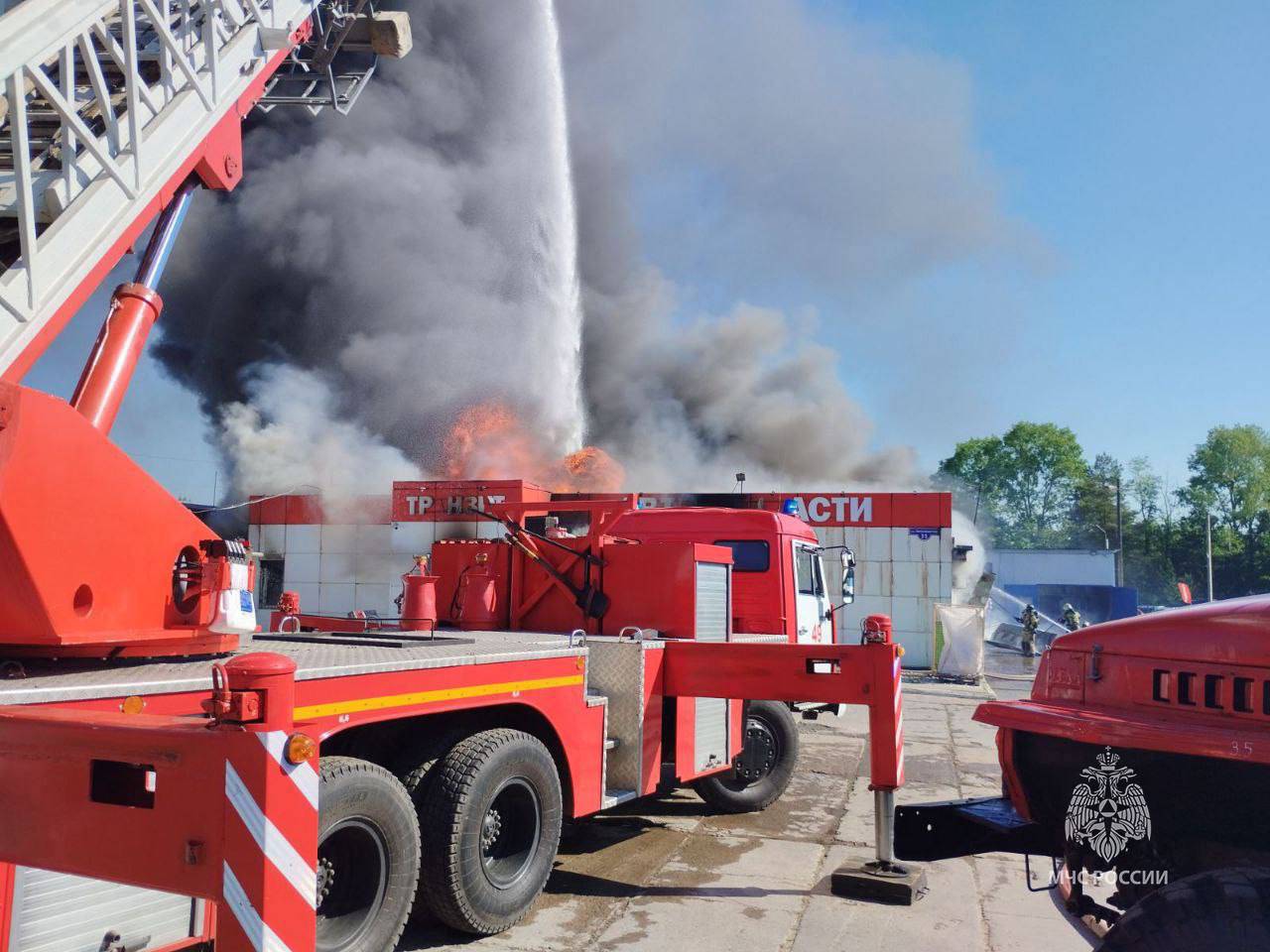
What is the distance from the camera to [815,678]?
6492 millimetres

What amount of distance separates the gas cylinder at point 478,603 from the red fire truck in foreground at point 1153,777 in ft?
16.3

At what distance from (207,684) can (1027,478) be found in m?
90.1

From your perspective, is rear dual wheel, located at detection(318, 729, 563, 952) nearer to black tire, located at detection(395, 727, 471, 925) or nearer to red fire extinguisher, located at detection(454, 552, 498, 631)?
black tire, located at detection(395, 727, 471, 925)

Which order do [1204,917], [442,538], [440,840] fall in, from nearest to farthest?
[1204,917] < [440,840] < [442,538]

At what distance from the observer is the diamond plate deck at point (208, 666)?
334 cm

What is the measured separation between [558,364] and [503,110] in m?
9.71

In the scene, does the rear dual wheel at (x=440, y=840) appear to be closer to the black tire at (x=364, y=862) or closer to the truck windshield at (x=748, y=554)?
the black tire at (x=364, y=862)

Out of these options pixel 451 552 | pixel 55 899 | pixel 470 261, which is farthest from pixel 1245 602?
pixel 470 261

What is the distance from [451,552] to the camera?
29.4 ft

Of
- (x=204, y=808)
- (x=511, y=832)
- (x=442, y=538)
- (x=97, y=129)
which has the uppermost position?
(x=97, y=129)

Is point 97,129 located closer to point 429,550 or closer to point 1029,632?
point 429,550

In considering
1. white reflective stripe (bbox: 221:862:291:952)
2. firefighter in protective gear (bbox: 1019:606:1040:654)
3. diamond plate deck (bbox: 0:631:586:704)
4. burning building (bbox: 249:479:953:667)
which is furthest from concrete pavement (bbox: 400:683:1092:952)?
firefighter in protective gear (bbox: 1019:606:1040:654)

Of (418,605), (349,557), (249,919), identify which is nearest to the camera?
(249,919)

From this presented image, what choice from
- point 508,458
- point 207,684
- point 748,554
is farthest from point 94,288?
point 508,458
